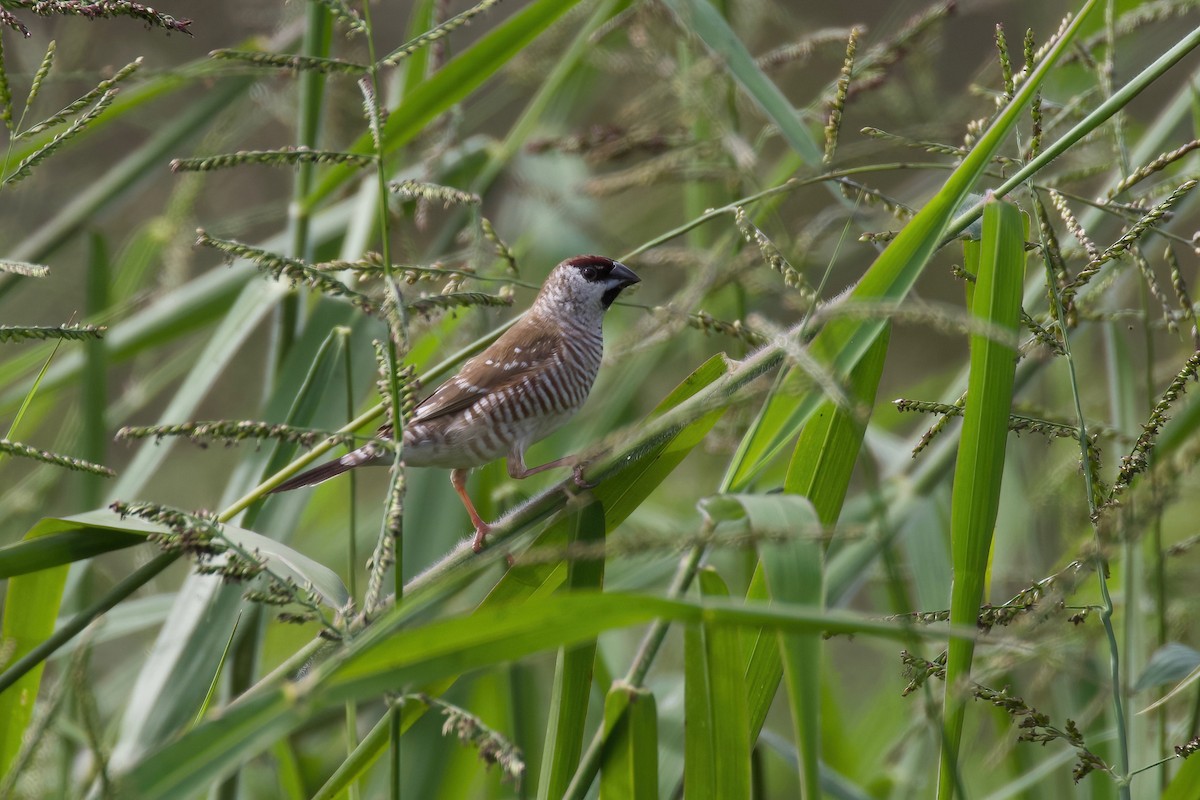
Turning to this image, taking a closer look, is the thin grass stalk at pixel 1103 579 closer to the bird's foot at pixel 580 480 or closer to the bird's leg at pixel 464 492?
the bird's foot at pixel 580 480

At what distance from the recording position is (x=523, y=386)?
9.17 ft

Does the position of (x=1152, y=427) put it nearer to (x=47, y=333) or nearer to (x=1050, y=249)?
(x=1050, y=249)

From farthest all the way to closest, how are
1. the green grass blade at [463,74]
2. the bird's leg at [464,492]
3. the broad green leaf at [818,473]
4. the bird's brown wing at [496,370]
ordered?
the bird's brown wing at [496,370]
the bird's leg at [464,492]
the green grass blade at [463,74]
the broad green leaf at [818,473]

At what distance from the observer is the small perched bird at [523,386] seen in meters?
2.60

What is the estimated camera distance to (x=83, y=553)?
152 centimetres

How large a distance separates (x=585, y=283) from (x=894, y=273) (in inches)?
67.2

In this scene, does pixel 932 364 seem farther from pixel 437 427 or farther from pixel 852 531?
pixel 852 531

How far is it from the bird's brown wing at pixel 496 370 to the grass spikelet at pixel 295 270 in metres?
1.34

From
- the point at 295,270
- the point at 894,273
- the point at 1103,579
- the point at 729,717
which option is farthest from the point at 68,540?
the point at 1103,579

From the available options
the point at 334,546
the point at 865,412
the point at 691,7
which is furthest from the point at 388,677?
the point at 334,546

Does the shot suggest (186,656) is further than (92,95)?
Yes

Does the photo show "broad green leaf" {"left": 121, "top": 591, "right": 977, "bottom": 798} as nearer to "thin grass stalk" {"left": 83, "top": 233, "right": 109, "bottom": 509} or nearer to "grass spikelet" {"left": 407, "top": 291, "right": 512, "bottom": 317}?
"grass spikelet" {"left": 407, "top": 291, "right": 512, "bottom": 317}

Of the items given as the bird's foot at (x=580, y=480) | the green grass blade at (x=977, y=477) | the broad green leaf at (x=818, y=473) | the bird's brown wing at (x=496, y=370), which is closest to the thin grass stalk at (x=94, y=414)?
the bird's brown wing at (x=496, y=370)

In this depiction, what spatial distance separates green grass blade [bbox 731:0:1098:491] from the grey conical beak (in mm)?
1655
